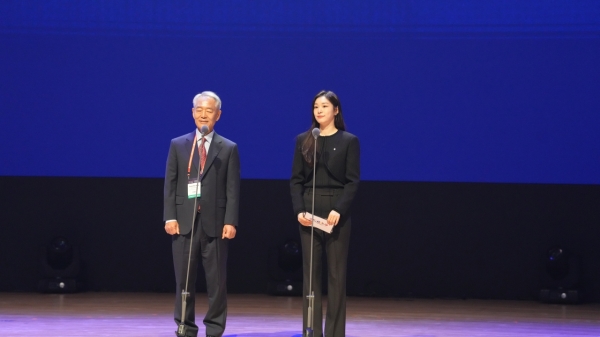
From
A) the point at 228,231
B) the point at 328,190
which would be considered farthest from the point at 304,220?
the point at 228,231

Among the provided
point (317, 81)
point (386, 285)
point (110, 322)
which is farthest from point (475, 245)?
point (110, 322)

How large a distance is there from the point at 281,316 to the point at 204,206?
4.80 feet

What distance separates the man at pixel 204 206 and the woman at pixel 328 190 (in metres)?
0.39

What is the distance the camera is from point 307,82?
17.4 feet

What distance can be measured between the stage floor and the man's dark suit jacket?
0.75m

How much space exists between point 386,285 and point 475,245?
2.40 feet

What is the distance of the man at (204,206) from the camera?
3912 mm

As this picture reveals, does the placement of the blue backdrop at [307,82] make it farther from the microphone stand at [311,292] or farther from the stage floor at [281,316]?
the microphone stand at [311,292]

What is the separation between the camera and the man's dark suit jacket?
3.91 m

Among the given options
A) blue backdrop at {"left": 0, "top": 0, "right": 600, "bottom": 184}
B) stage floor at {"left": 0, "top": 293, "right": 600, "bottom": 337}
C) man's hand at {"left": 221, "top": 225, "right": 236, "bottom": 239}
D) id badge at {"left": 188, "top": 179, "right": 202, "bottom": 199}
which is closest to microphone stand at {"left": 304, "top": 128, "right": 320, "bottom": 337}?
man's hand at {"left": 221, "top": 225, "right": 236, "bottom": 239}

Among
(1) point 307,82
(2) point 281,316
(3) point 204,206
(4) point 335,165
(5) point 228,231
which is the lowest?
(2) point 281,316

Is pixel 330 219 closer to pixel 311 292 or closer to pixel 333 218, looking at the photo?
pixel 333 218

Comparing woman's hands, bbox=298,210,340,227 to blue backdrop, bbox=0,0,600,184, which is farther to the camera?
blue backdrop, bbox=0,0,600,184

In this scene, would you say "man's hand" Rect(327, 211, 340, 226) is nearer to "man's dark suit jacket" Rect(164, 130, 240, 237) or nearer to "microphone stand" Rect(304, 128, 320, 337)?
"microphone stand" Rect(304, 128, 320, 337)
